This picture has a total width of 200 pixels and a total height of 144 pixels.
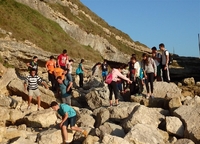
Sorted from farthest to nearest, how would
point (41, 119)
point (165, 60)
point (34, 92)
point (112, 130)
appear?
point (165, 60) < point (34, 92) < point (41, 119) < point (112, 130)

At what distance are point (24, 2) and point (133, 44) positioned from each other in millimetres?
30261

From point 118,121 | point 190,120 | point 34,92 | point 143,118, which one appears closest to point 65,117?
point 118,121

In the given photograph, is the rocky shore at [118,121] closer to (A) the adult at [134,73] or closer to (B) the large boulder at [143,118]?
(B) the large boulder at [143,118]

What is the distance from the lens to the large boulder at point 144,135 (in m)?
7.71

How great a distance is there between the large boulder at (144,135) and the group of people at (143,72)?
3365 mm

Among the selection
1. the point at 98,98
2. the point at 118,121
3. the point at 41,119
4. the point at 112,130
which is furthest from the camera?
the point at 98,98

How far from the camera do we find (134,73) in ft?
41.7

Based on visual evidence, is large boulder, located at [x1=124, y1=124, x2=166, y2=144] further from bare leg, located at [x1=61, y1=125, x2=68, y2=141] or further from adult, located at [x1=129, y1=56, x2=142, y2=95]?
adult, located at [x1=129, y1=56, x2=142, y2=95]

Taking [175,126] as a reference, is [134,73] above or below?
above

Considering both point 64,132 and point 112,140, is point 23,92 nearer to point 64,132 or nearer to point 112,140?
point 64,132

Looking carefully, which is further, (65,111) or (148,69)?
(148,69)

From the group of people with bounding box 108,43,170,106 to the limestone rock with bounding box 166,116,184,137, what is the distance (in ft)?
9.36

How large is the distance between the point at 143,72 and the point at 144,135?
496cm

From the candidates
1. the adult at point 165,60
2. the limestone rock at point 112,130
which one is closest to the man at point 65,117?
the limestone rock at point 112,130
